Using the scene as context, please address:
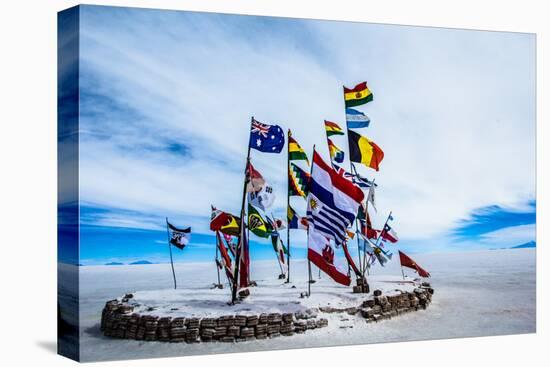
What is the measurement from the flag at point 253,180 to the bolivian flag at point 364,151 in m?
1.25

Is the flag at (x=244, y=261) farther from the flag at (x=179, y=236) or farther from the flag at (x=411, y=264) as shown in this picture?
the flag at (x=411, y=264)

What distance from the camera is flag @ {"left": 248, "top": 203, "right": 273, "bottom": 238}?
35.6ft

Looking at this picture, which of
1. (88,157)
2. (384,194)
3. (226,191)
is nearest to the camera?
(88,157)

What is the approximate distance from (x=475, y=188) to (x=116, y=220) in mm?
4808

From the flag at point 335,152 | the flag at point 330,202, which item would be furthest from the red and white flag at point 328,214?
the flag at point 335,152

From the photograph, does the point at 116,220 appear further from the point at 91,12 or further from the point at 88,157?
the point at 91,12

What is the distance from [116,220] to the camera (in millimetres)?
10180

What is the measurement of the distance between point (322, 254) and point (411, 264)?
1.33m

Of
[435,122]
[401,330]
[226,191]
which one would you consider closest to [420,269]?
[401,330]

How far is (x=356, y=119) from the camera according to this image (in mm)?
11430

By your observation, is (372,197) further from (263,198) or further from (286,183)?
(263,198)

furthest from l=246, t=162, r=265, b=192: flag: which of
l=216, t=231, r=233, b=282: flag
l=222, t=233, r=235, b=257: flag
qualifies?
l=216, t=231, r=233, b=282: flag

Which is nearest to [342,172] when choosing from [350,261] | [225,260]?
[350,261]

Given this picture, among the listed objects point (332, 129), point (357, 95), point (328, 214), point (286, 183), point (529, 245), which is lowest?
point (529, 245)
